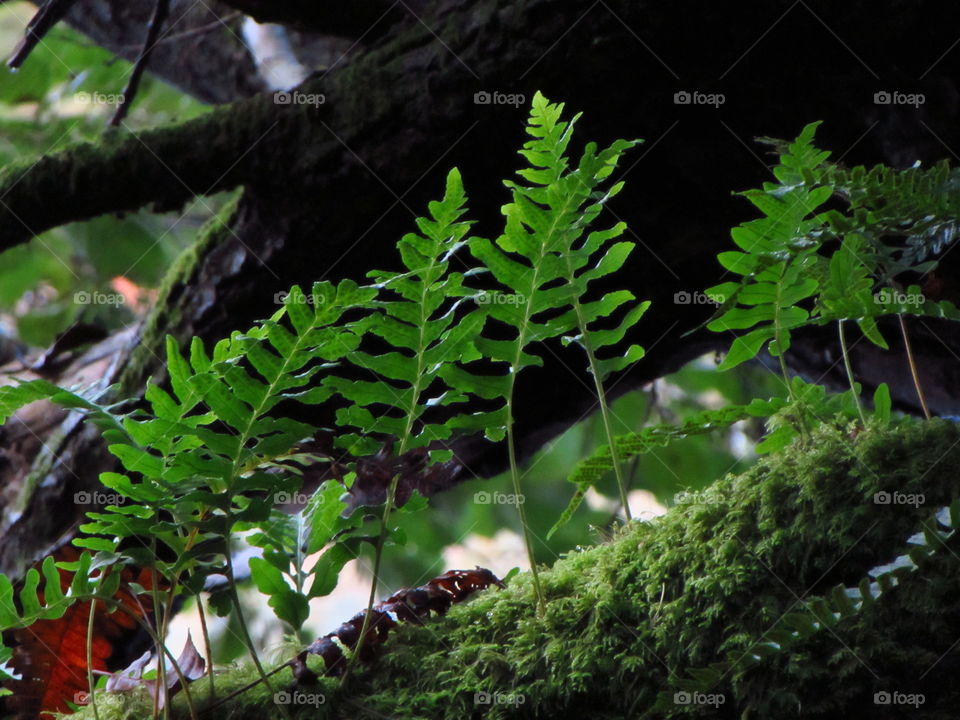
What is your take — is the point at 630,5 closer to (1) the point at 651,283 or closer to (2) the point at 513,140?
(2) the point at 513,140

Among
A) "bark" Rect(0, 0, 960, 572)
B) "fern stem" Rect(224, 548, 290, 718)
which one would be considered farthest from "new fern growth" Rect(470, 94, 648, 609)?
"bark" Rect(0, 0, 960, 572)

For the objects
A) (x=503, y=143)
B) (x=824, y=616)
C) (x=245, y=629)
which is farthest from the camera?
(x=503, y=143)

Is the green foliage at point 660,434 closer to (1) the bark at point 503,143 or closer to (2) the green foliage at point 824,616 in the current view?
(2) the green foliage at point 824,616

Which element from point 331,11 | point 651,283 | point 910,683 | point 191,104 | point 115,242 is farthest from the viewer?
point 191,104

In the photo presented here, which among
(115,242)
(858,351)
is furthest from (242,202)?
(115,242)

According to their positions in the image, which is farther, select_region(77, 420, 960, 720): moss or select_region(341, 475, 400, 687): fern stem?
select_region(341, 475, 400, 687): fern stem

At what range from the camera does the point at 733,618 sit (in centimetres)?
97

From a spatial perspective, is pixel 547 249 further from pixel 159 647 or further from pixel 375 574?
pixel 159 647

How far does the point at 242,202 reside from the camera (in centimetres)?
211

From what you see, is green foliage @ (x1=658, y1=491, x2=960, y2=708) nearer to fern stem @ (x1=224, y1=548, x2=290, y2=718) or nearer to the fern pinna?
the fern pinna

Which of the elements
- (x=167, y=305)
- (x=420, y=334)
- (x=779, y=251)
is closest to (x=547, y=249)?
(x=420, y=334)

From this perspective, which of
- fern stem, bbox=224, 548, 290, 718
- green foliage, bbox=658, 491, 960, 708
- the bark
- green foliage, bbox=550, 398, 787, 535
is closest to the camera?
green foliage, bbox=658, 491, 960, 708

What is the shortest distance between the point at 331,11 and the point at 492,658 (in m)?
1.88

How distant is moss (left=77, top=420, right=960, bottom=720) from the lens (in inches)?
35.3
